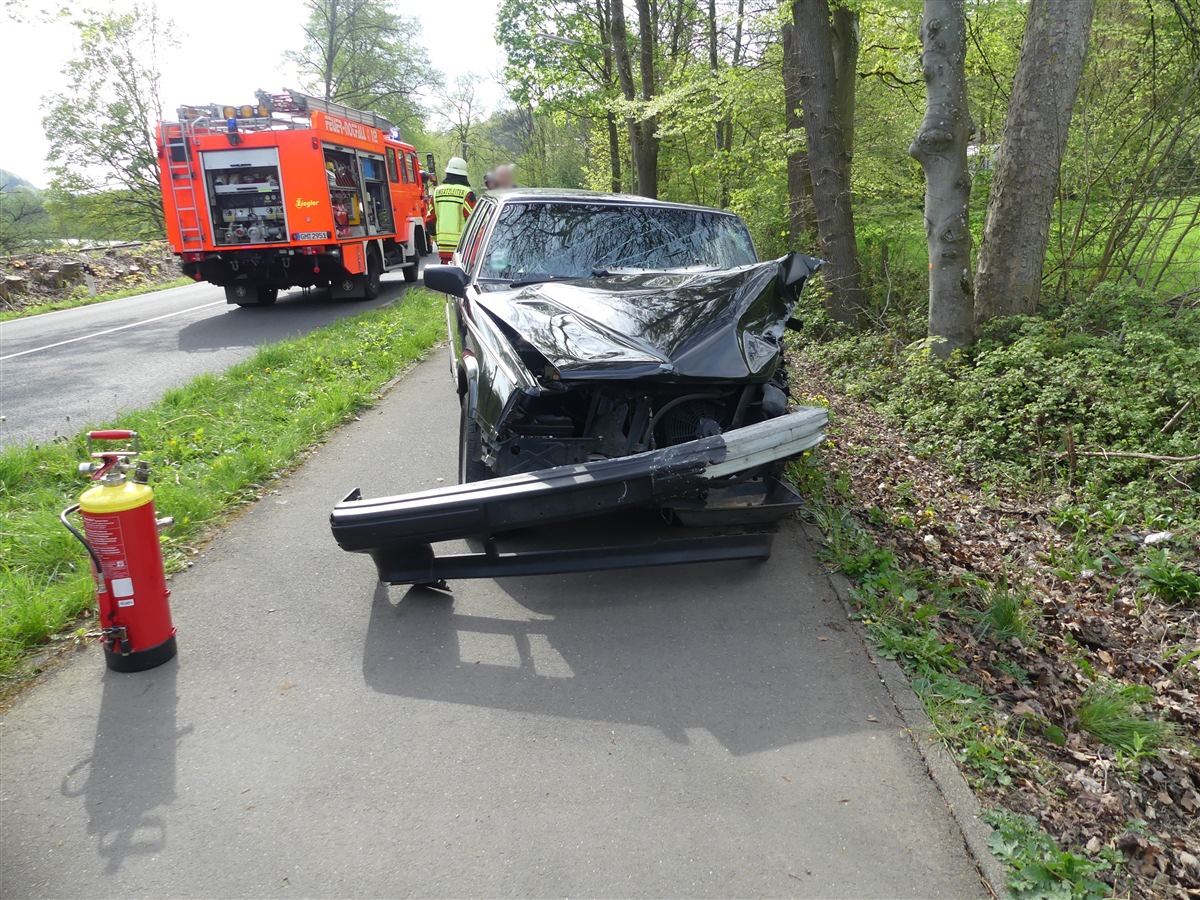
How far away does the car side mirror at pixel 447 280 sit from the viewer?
484cm

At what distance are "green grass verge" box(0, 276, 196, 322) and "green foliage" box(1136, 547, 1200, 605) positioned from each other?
18445mm

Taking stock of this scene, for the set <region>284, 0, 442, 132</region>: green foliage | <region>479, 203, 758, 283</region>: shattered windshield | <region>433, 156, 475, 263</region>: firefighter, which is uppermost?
<region>284, 0, 442, 132</region>: green foliage

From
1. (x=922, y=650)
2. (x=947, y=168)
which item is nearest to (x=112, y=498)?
(x=922, y=650)

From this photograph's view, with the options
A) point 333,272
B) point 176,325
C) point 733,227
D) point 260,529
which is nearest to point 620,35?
point 333,272

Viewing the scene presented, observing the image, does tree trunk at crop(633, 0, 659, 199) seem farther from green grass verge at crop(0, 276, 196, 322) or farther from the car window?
green grass verge at crop(0, 276, 196, 322)

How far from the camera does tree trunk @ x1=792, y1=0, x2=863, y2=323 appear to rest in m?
8.96

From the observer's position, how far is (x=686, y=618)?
370 cm

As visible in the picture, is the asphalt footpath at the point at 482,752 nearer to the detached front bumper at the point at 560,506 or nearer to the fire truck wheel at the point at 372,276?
the detached front bumper at the point at 560,506

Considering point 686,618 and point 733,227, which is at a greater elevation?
point 733,227

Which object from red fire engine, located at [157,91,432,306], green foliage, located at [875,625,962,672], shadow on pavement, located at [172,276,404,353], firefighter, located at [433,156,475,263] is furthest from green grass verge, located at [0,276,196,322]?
green foliage, located at [875,625,962,672]

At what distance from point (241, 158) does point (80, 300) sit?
343 inches

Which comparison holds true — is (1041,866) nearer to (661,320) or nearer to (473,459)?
(661,320)

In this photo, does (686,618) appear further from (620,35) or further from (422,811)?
(620,35)

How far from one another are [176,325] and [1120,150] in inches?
525
